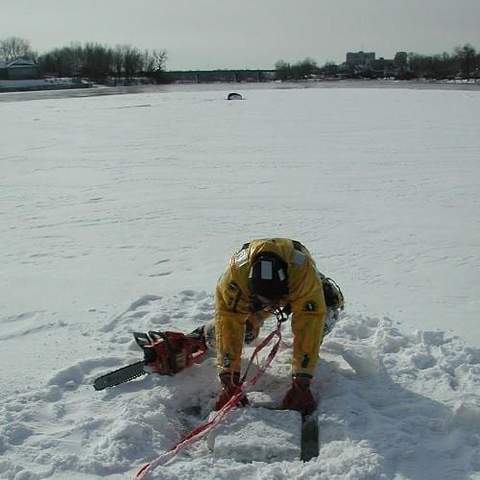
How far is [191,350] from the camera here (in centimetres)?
460

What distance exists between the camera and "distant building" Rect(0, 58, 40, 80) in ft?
311

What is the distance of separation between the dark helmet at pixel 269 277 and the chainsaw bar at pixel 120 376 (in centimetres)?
131

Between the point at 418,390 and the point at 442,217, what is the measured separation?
5438 millimetres

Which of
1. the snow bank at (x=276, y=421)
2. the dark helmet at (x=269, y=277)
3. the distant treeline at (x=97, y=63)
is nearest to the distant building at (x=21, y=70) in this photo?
A: the distant treeline at (x=97, y=63)

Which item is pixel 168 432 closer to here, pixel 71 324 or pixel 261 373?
pixel 261 373

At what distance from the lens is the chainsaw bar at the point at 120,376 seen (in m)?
4.34

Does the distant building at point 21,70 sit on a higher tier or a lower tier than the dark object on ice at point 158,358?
higher

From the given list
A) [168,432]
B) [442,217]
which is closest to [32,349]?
[168,432]

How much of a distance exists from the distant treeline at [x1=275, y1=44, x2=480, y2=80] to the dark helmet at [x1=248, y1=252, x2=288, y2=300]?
10093 centimetres

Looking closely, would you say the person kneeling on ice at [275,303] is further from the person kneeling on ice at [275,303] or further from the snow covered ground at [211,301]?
the snow covered ground at [211,301]

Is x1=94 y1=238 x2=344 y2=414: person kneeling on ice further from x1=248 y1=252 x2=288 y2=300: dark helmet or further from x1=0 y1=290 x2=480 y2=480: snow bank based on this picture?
x1=0 y1=290 x2=480 y2=480: snow bank

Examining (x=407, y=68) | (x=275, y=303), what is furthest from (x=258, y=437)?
(x=407, y=68)

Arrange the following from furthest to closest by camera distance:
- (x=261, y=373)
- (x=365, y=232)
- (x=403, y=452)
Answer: (x=365, y=232) < (x=261, y=373) < (x=403, y=452)

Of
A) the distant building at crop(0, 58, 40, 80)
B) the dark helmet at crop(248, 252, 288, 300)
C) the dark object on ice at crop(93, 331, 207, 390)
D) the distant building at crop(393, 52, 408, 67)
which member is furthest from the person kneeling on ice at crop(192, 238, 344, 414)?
the distant building at crop(393, 52, 408, 67)
